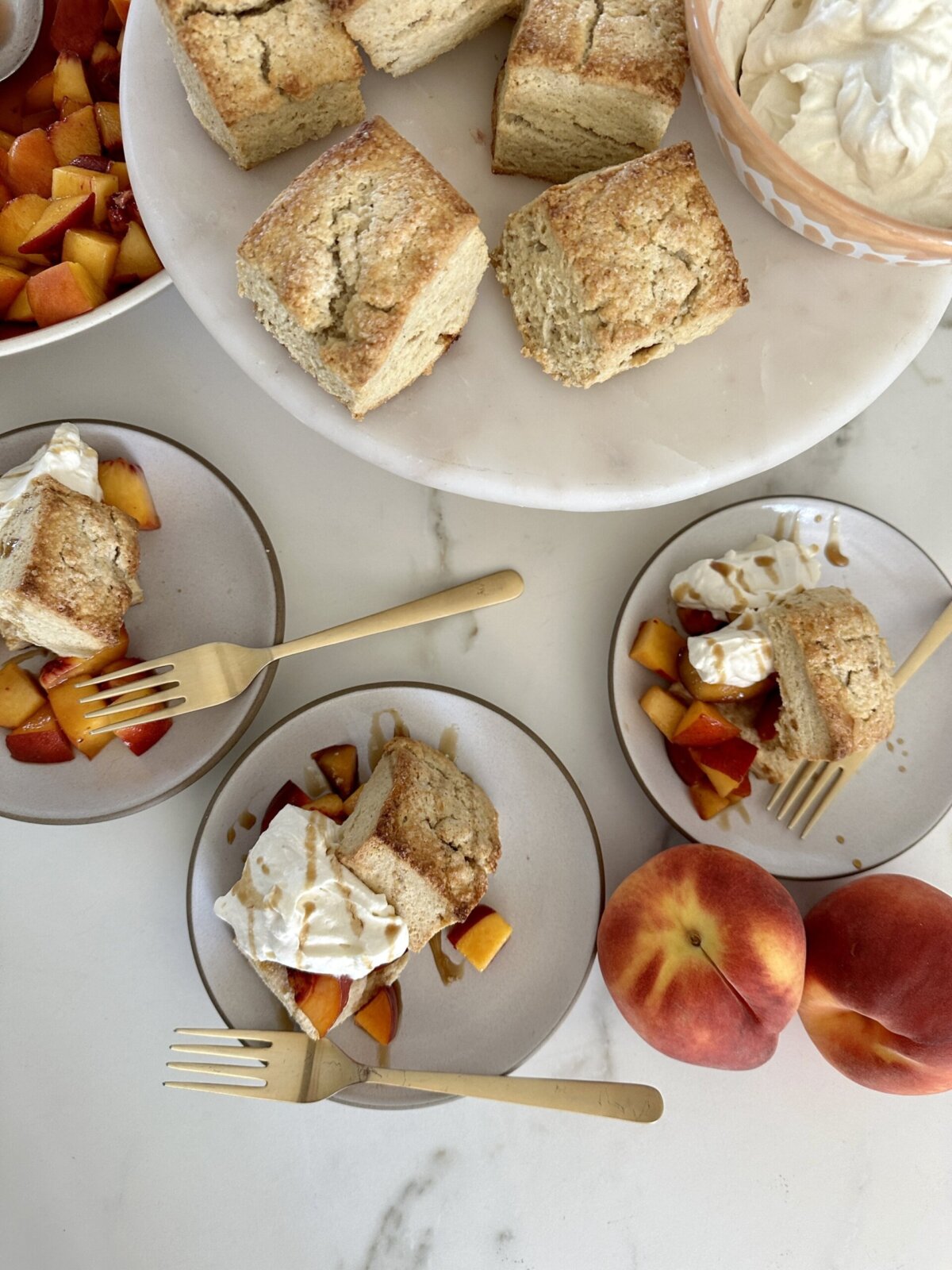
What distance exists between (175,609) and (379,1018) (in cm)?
69

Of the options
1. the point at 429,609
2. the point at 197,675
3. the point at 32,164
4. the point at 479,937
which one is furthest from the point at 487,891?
the point at 32,164

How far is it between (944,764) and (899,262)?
30.0 inches

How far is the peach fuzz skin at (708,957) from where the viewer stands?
1299 millimetres

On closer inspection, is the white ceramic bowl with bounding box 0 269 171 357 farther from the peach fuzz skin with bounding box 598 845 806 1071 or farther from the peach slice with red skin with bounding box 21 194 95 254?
the peach fuzz skin with bounding box 598 845 806 1071

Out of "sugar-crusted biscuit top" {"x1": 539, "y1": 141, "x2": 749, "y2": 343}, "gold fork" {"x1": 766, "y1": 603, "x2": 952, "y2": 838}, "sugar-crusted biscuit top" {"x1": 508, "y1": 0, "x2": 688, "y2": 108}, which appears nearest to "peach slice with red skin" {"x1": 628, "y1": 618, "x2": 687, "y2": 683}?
"gold fork" {"x1": 766, "y1": 603, "x2": 952, "y2": 838}

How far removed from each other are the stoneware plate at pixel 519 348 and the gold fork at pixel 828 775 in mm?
426

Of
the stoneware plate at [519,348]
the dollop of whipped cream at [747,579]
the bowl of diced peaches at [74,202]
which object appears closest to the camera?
the stoneware plate at [519,348]

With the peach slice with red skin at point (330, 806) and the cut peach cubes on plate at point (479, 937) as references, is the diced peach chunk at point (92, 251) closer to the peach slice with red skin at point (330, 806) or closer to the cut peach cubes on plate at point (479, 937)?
the peach slice with red skin at point (330, 806)

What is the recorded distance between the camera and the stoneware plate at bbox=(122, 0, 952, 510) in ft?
3.87

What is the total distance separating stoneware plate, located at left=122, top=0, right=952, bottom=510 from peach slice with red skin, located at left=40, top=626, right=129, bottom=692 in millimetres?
474

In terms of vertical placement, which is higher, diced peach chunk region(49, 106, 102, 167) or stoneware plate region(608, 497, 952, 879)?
diced peach chunk region(49, 106, 102, 167)

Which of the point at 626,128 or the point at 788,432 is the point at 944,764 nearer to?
the point at 788,432

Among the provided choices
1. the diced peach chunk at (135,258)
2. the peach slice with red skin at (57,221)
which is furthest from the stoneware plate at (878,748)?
the peach slice with red skin at (57,221)

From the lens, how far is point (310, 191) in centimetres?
109
